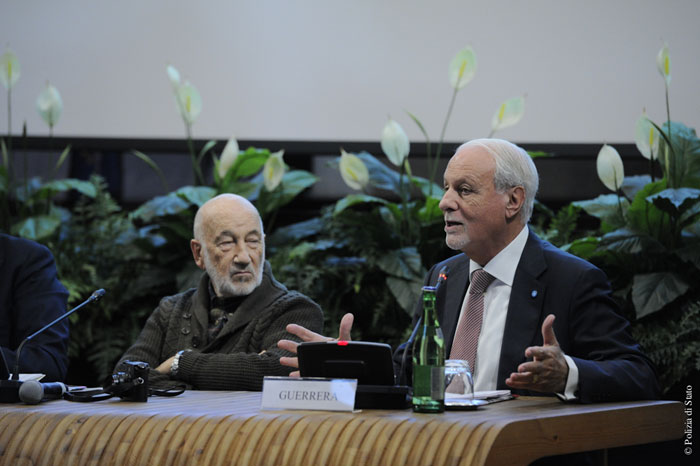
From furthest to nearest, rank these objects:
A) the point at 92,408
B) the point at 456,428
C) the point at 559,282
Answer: the point at 559,282
the point at 92,408
the point at 456,428

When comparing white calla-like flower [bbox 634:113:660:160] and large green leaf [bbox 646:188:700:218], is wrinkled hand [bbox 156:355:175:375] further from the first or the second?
white calla-like flower [bbox 634:113:660:160]

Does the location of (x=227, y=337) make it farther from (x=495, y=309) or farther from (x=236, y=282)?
(x=495, y=309)

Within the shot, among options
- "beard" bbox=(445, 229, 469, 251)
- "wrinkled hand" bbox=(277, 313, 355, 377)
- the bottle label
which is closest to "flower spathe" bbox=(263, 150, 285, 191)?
"beard" bbox=(445, 229, 469, 251)

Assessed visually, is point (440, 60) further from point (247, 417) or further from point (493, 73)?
point (247, 417)

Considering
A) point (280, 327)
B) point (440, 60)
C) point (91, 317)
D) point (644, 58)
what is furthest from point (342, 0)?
point (280, 327)

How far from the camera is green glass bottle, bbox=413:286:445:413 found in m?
1.72

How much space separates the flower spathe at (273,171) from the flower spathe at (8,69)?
135 centimetres

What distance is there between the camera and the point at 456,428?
1535 mm

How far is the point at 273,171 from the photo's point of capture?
4070 mm

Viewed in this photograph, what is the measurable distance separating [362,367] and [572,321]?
28.3 inches

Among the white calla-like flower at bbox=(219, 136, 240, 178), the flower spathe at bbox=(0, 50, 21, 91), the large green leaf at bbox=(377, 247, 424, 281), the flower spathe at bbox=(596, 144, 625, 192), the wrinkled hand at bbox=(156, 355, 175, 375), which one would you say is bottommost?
the wrinkled hand at bbox=(156, 355, 175, 375)

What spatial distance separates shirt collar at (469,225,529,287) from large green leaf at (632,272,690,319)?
0.95m

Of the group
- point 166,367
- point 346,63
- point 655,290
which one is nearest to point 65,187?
point 346,63

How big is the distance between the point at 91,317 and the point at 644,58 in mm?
3039
